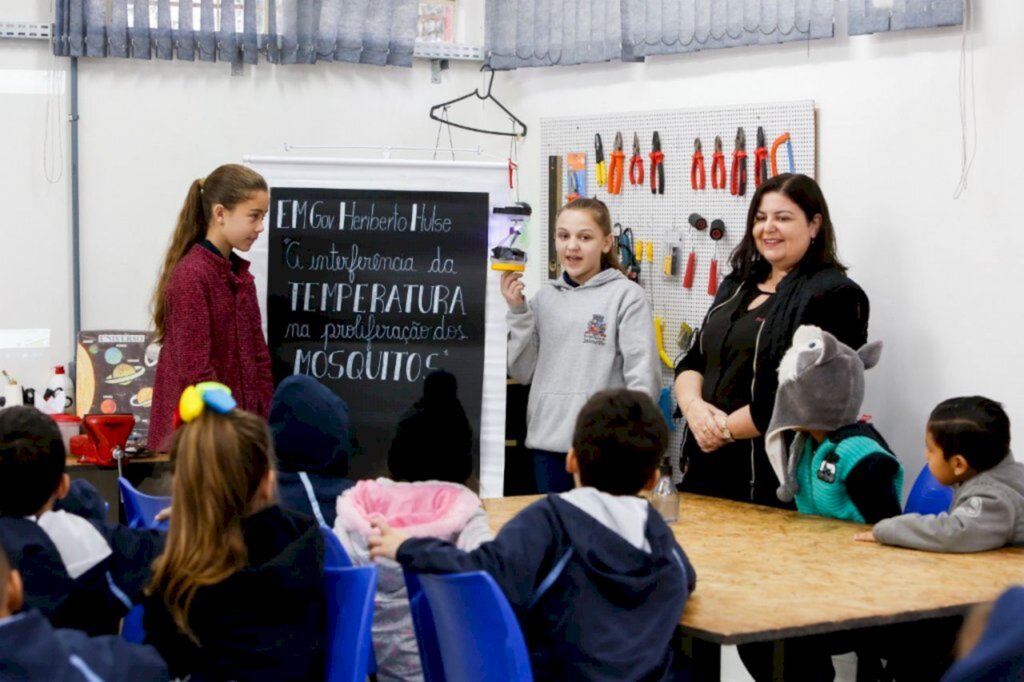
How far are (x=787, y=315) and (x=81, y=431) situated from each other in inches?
96.1

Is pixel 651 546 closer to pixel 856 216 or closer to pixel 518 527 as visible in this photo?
pixel 518 527

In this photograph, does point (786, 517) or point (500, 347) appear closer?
point (786, 517)

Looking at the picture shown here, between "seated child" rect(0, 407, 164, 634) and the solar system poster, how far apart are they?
7.25ft

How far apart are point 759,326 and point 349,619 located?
5.19 feet


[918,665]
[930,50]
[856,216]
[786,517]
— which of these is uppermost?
[930,50]

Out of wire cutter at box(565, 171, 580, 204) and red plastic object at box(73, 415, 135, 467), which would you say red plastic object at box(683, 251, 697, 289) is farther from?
red plastic object at box(73, 415, 135, 467)

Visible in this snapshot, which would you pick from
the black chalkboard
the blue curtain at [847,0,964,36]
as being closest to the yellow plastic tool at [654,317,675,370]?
the black chalkboard

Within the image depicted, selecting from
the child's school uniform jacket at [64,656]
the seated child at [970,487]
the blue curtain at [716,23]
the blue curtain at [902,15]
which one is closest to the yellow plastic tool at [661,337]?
the blue curtain at [716,23]

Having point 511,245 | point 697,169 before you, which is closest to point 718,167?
point 697,169

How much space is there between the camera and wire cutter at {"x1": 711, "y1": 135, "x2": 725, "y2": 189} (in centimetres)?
455

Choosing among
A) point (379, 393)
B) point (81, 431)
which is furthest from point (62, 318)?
point (379, 393)

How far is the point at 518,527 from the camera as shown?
229cm

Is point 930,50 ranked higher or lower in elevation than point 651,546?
higher

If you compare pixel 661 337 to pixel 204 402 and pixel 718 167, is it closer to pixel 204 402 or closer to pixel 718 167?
pixel 718 167
